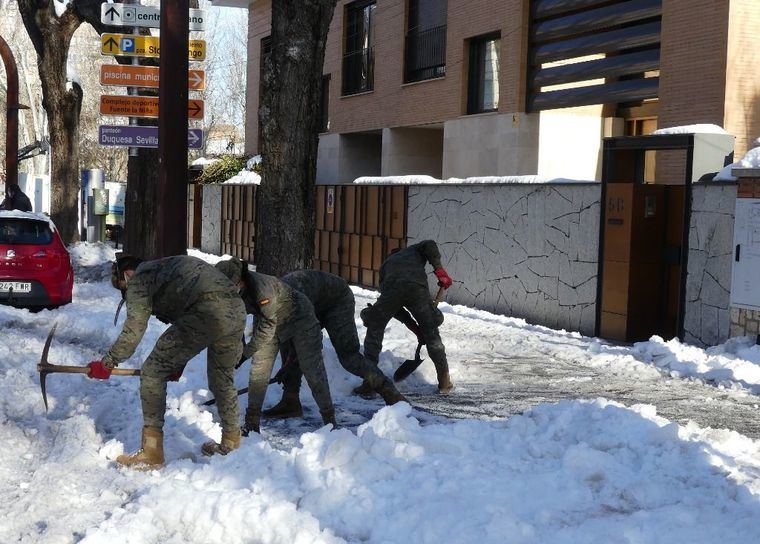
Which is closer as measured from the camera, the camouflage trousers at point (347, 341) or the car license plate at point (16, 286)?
the camouflage trousers at point (347, 341)

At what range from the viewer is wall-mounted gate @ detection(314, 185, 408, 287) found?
19766 millimetres

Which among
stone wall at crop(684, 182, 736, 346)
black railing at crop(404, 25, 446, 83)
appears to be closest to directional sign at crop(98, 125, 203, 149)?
stone wall at crop(684, 182, 736, 346)

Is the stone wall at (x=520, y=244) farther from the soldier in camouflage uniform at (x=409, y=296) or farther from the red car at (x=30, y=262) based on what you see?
the red car at (x=30, y=262)

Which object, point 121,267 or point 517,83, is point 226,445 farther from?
point 517,83

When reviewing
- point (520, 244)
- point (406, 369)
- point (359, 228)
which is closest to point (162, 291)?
point (406, 369)

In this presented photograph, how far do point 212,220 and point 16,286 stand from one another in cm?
1587

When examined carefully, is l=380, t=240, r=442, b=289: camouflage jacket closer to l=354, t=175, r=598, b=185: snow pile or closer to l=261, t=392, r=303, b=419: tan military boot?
l=261, t=392, r=303, b=419: tan military boot

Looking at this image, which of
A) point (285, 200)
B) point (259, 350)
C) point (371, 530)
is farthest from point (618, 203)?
point (371, 530)

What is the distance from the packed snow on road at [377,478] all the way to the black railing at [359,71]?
1881 cm

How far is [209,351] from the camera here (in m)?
7.13

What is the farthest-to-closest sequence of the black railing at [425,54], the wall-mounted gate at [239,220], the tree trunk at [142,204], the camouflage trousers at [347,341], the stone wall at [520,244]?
the wall-mounted gate at [239,220] < the black railing at [425,54] < the tree trunk at [142,204] < the stone wall at [520,244] < the camouflage trousers at [347,341]

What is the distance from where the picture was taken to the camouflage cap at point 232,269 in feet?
23.4

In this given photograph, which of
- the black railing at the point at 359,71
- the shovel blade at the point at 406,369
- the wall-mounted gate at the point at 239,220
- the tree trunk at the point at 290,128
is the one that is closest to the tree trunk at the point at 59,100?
the wall-mounted gate at the point at 239,220

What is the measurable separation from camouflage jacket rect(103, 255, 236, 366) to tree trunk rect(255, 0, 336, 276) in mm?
4601
